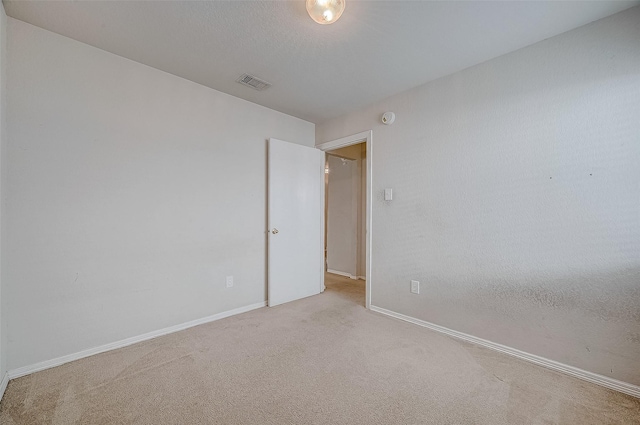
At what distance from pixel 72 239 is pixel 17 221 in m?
0.31

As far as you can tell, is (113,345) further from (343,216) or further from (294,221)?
(343,216)

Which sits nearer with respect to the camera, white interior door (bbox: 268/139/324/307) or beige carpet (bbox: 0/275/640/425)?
beige carpet (bbox: 0/275/640/425)

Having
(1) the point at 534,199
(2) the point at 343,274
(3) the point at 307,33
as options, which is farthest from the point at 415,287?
(3) the point at 307,33

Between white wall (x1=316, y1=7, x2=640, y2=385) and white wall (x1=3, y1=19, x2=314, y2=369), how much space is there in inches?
78.5

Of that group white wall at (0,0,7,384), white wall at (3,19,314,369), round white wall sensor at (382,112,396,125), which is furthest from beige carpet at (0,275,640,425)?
round white wall sensor at (382,112,396,125)

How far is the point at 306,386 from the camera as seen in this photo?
173cm

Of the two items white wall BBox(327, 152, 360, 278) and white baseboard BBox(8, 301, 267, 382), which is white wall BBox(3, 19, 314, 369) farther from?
white wall BBox(327, 152, 360, 278)

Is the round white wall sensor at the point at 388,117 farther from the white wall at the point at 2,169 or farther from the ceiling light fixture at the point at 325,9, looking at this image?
the white wall at the point at 2,169

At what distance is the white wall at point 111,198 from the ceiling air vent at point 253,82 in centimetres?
37

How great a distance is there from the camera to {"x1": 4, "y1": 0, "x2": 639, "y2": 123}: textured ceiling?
1.69 m

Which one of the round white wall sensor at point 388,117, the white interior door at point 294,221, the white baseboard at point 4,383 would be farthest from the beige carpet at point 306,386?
the round white wall sensor at point 388,117

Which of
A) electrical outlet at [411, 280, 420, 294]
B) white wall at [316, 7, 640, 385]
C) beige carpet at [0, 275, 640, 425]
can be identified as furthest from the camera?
electrical outlet at [411, 280, 420, 294]

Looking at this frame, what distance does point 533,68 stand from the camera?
2.05 m

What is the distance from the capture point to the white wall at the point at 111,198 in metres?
1.86
